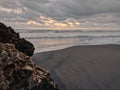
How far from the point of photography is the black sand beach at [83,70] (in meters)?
20.6

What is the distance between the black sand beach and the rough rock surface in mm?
8807

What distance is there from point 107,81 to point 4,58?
12.5m

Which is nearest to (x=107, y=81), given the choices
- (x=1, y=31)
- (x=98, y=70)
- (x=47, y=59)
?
(x=98, y=70)

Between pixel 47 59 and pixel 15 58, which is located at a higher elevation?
pixel 15 58

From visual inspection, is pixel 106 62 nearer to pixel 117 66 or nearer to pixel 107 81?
pixel 117 66

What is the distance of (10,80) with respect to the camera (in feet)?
34.7

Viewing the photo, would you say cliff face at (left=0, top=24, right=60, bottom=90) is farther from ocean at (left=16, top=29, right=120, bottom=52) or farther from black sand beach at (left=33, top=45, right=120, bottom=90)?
ocean at (left=16, top=29, right=120, bottom=52)

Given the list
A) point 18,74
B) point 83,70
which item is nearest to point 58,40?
point 83,70

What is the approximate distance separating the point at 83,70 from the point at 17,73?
14026mm

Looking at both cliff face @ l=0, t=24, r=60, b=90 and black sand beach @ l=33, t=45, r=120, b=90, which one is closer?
cliff face @ l=0, t=24, r=60, b=90

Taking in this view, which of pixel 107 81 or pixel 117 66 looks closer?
pixel 107 81

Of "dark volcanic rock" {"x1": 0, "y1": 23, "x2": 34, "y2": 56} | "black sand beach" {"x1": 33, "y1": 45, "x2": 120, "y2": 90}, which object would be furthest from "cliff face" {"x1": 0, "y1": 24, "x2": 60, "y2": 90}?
"black sand beach" {"x1": 33, "y1": 45, "x2": 120, "y2": 90}

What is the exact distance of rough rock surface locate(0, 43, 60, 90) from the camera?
10578 millimetres

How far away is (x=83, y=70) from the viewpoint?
79.4ft
